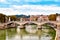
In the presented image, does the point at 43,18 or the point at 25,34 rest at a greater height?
the point at 43,18

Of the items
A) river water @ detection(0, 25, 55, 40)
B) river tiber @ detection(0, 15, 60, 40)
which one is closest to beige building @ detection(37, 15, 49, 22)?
river tiber @ detection(0, 15, 60, 40)

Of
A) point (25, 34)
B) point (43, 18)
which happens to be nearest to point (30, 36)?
point (25, 34)

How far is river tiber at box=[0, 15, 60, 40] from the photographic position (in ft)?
5.55

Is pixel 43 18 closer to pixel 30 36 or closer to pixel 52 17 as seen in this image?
pixel 52 17

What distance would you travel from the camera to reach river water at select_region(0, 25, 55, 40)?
170cm

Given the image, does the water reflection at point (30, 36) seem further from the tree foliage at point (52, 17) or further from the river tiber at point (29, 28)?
the tree foliage at point (52, 17)

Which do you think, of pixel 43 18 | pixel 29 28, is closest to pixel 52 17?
pixel 43 18

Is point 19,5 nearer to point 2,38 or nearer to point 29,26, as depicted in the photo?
point 29,26

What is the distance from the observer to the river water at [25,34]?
170 cm

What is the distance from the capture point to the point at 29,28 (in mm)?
1723

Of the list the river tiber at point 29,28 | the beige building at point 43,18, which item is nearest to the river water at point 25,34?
the river tiber at point 29,28

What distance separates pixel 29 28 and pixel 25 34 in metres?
0.08

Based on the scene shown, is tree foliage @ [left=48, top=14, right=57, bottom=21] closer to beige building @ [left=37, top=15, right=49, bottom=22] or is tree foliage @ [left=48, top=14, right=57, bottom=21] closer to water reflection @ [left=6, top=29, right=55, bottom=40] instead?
beige building @ [left=37, top=15, right=49, bottom=22]

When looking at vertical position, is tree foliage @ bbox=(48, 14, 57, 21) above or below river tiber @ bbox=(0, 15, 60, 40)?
above
